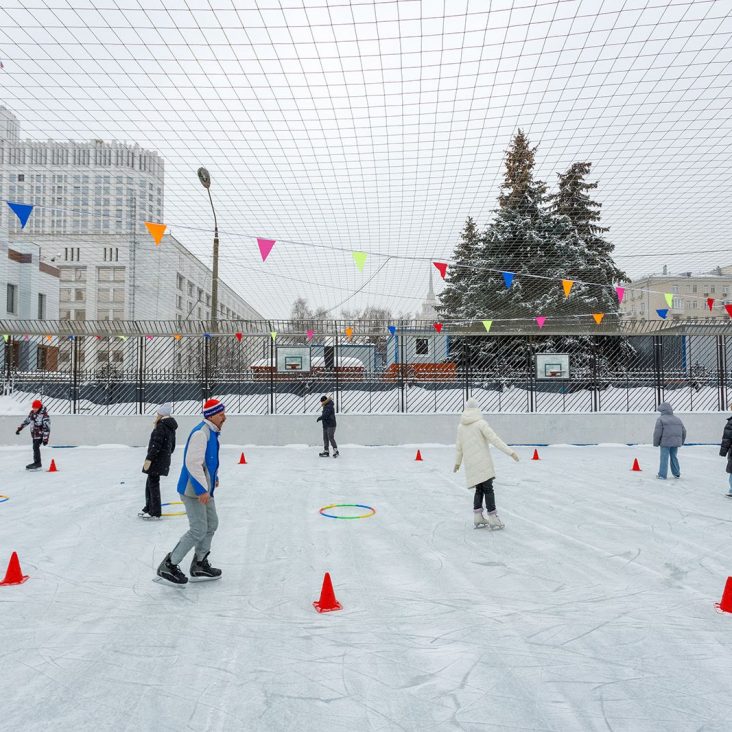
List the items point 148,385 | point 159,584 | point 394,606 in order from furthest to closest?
point 148,385 → point 159,584 → point 394,606

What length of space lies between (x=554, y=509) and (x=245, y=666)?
5409mm

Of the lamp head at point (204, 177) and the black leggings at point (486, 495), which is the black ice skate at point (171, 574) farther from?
the lamp head at point (204, 177)

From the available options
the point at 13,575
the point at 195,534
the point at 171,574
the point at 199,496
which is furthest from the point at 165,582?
the point at 13,575

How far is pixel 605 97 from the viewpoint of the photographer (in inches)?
408

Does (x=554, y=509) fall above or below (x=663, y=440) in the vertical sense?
below

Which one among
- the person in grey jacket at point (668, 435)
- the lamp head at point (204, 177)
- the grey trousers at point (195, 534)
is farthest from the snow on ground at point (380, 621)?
the lamp head at point (204, 177)

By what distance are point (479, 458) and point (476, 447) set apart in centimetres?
15

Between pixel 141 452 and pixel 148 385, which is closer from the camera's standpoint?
pixel 141 452

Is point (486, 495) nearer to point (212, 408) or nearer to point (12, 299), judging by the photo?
point (212, 408)

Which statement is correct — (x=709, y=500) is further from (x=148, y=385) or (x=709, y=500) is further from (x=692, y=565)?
(x=148, y=385)

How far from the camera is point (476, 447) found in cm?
656

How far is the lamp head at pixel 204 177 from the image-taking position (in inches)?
517

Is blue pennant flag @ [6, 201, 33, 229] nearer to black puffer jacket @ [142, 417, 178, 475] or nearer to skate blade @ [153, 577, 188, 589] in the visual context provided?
black puffer jacket @ [142, 417, 178, 475]

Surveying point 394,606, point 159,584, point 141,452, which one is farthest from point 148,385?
point 394,606
